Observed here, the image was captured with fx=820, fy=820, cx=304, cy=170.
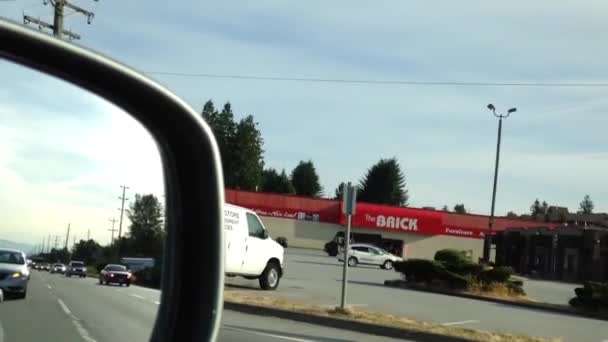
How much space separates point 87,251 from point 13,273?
0.52 meters

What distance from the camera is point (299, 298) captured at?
67.0 feet

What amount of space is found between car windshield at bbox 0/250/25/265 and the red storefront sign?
78293 millimetres

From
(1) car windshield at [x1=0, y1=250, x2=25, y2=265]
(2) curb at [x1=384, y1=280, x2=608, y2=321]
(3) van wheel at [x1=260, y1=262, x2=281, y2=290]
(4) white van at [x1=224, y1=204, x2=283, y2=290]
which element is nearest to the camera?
(1) car windshield at [x1=0, y1=250, x2=25, y2=265]

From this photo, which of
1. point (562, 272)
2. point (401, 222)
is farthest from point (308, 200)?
point (562, 272)

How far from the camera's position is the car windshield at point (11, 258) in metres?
2.71

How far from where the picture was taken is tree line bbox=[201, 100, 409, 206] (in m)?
113

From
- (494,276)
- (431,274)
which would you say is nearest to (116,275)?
(494,276)

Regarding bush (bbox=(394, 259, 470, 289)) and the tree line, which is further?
the tree line

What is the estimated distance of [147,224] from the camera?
3229 millimetres

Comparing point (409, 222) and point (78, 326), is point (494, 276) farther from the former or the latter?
point (409, 222)

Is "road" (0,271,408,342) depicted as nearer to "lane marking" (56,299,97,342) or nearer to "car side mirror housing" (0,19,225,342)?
"lane marking" (56,299,97,342)

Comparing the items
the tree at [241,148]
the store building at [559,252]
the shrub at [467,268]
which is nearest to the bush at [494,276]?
the shrub at [467,268]

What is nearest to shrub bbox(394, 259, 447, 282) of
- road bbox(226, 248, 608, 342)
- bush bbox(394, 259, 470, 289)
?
bush bbox(394, 259, 470, 289)

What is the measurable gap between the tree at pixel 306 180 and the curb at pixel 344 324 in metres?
141
